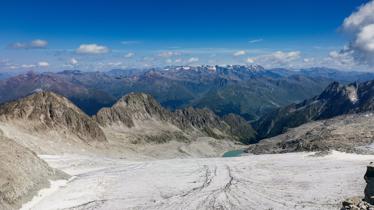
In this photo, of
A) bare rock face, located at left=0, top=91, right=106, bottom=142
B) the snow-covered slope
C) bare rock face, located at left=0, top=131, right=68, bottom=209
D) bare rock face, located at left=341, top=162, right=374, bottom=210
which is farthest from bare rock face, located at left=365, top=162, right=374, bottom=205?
bare rock face, located at left=0, top=91, right=106, bottom=142

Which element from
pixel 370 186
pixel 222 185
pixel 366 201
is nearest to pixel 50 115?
pixel 222 185

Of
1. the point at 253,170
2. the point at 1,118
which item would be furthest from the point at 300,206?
the point at 1,118

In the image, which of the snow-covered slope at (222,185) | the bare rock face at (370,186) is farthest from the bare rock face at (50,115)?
the bare rock face at (370,186)

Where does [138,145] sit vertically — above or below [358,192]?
below

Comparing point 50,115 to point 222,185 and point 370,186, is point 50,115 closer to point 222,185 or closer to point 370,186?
point 222,185

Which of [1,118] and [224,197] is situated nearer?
[224,197]

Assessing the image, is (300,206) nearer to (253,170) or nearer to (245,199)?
(245,199)

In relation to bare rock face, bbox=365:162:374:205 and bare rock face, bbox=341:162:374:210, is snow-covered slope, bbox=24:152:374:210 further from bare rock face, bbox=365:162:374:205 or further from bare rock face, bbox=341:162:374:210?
bare rock face, bbox=341:162:374:210

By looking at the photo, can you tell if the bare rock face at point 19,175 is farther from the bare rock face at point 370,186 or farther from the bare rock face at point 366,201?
the bare rock face at point 370,186
